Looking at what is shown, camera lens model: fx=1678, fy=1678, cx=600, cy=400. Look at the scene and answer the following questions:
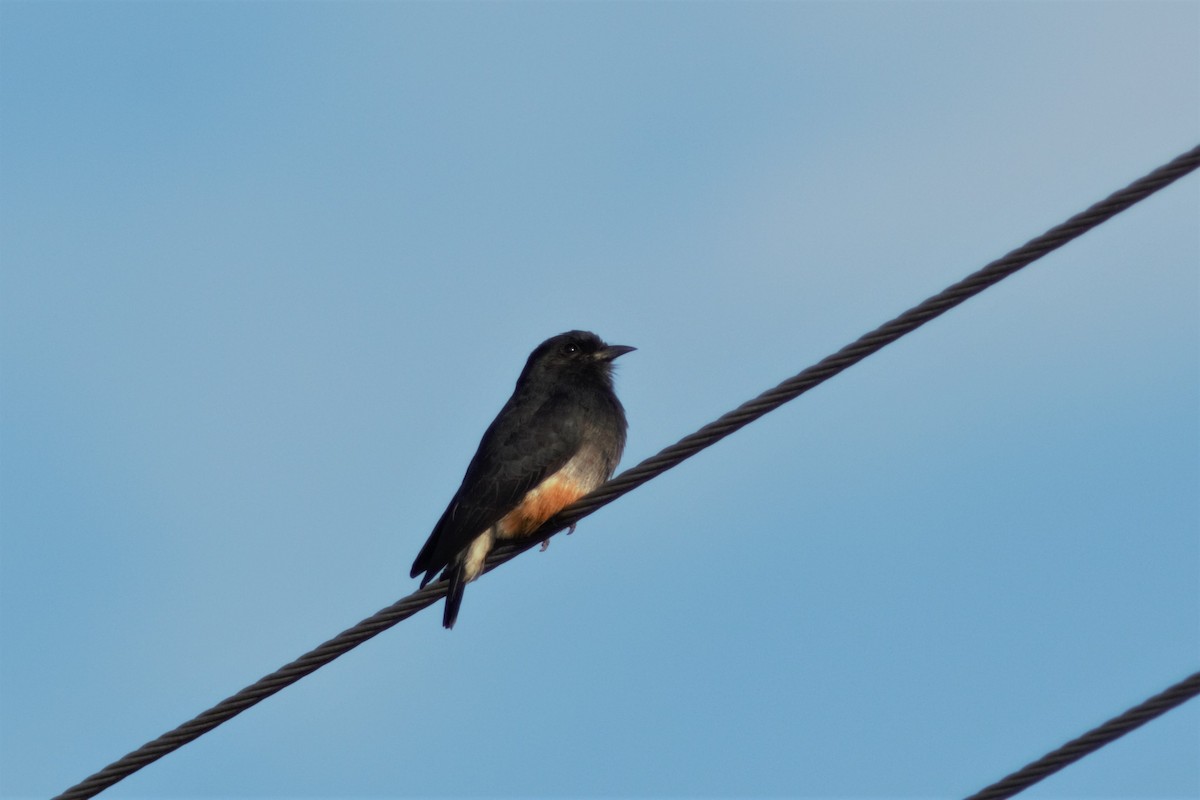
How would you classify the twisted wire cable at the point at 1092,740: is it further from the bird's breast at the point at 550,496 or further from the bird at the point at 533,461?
the bird's breast at the point at 550,496

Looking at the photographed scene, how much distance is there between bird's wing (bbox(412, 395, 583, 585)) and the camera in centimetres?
870

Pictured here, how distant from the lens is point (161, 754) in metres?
5.82

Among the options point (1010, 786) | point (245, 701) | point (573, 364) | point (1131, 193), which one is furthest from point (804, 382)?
point (573, 364)

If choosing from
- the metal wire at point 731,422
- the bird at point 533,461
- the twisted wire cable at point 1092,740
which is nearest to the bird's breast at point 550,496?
the bird at point 533,461

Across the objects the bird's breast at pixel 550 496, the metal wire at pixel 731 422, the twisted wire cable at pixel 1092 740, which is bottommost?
the twisted wire cable at pixel 1092 740

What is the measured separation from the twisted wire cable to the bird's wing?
4526 millimetres

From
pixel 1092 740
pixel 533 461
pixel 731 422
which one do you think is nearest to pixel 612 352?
pixel 533 461

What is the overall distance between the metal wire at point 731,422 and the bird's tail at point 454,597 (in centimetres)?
164

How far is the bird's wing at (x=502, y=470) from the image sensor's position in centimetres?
870

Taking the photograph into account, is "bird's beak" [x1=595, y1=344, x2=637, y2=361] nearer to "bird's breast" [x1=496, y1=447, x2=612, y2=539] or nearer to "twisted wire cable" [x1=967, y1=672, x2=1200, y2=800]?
"bird's breast" [x1=496, y1=447, x2=612, y2=539]

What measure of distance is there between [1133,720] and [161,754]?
330 cm

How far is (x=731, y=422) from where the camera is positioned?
19.4 feet

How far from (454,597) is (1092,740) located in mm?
4627

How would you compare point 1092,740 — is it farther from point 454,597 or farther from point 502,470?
point 502,470
